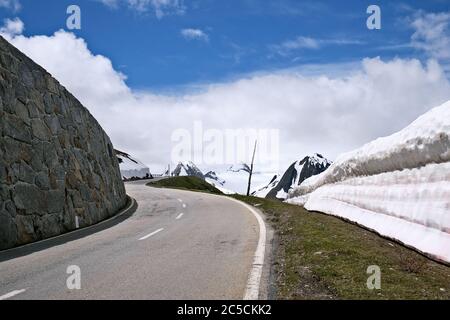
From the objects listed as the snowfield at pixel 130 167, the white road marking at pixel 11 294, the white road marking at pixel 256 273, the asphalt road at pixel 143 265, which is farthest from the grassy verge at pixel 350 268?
the snowfield at pixel 130 167

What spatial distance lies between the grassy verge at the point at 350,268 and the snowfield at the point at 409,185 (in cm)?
37

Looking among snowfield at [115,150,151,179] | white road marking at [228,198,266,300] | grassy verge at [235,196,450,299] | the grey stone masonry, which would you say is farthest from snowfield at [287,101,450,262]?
snowfield at [115,150,151,179]

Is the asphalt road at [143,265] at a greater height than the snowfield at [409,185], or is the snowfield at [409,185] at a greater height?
the snowfield at [409,185]

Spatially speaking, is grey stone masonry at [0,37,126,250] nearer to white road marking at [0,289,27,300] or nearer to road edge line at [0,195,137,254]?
road edge line at [0,195,137,254]

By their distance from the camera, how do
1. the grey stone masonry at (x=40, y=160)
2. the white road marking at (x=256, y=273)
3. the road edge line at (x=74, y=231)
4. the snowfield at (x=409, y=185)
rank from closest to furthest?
the white road marking at (x=256, y=273) < the snowfield at (x=409, y=185) < the road edge line at (x=74, y=231) < the grey stone masonry at (x=40, y=160)

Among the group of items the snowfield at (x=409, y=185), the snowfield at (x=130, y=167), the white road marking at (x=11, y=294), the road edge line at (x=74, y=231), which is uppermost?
the snowfield at (x=130, y=167)

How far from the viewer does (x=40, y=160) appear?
13.9 metres

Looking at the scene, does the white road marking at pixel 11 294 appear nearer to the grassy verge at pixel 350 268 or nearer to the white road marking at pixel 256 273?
the white road marking at pixel 256 273

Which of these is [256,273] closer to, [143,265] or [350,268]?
[350,268]

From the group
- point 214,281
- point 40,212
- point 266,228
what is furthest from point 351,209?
point 40,212

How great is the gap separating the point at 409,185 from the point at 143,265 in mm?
5521

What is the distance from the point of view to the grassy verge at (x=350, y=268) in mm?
5695

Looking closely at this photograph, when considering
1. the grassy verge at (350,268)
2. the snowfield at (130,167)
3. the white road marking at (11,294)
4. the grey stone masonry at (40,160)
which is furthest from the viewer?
the snowfield at (130,167)

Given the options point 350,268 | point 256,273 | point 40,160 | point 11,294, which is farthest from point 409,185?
point 40,160
